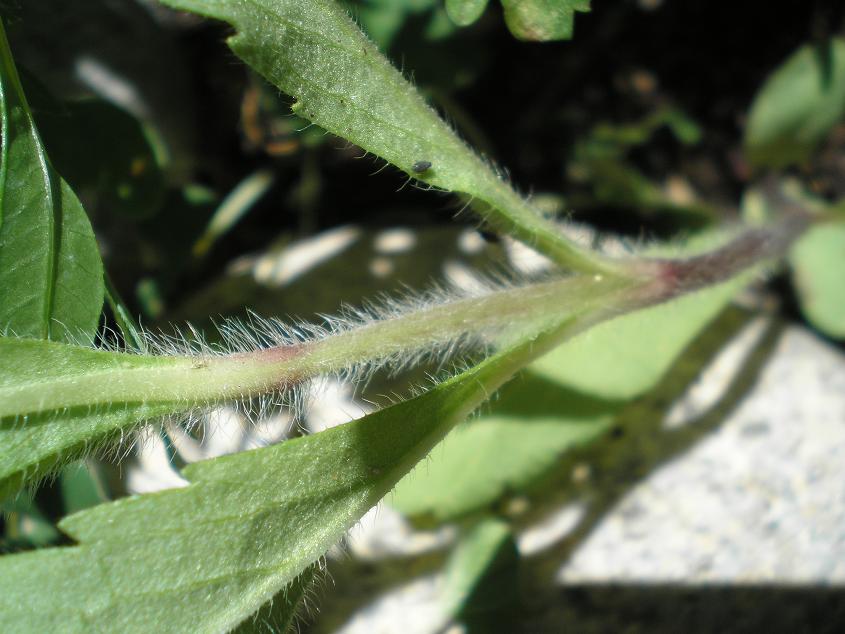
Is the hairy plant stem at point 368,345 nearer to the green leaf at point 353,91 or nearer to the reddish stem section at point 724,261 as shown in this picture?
the reddish stem section at point 724,261

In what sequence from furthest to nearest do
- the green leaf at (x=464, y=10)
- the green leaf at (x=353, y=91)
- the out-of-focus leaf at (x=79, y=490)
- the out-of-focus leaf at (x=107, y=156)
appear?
the out-of-focus leaf at (x=79, y=490) < the out-of-focus leaf at (x=107, y=156) < the green leaf at (x=464, y=10) < the green leaf at (x=353, y=91)

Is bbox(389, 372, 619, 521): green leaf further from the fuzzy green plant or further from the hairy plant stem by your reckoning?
the fuzzy green plant

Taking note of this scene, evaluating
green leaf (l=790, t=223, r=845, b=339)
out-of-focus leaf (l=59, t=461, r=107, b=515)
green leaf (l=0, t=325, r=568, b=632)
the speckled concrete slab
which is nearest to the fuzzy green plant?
green leaf (l=0, t=325, r=568, b=632)

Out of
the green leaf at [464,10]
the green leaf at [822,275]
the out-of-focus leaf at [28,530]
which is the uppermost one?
the green leaf at [464,10]

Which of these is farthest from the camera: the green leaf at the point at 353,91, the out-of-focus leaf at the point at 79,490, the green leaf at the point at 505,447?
the green leaf at the point at 505,447

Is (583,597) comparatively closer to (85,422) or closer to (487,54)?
(85,422)

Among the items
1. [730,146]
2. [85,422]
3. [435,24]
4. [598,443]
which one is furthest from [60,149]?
[730,146]

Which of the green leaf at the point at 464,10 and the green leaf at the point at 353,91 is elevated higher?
the green leaf at the point at 464,10

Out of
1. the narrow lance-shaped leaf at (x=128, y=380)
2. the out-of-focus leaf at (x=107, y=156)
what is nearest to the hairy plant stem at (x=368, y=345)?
the narrow lance-shaped leaf at (x=128, y=380)
